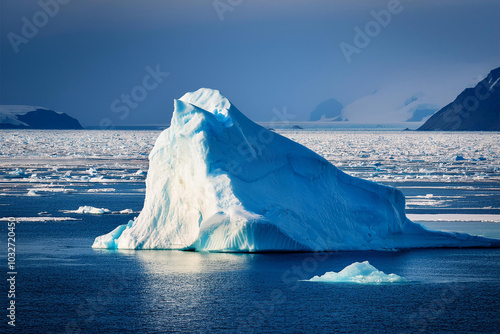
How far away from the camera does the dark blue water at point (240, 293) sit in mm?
8859

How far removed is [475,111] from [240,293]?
17042cm

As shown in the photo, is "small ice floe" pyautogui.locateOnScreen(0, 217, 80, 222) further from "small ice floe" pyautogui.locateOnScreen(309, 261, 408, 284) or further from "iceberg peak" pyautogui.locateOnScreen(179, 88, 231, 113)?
"small ice floe" pyautogui.locateOnScreen(309, 261, 408, 284)

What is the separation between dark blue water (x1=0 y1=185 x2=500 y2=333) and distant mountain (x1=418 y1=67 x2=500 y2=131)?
519 ft

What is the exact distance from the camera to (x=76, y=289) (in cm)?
1074

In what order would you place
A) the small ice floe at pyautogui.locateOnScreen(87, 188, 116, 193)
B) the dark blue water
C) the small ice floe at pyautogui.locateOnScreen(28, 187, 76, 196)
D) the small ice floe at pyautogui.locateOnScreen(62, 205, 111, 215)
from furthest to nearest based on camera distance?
the small ice floe at pyautogui.locateOnScreen(87, 188, 116, 193), the small ice floe at pyautogui.locateOnScreen(28, 187, 76, 196), the small ice floe at pyautogui.locateOnScreen(62, 205, 111, 215), the dark blue water

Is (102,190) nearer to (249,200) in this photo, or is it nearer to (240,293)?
(249,200)

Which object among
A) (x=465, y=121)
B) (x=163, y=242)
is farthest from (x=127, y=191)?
(x=465, y=121)

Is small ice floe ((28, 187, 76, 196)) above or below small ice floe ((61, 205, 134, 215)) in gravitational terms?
above

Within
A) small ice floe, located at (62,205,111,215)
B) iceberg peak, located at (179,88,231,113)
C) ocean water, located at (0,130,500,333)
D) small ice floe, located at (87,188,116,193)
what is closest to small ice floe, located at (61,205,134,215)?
small ice floe, located at (62,205,111,215)

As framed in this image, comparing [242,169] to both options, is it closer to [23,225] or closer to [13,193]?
[23,225]

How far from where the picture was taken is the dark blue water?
8859mm

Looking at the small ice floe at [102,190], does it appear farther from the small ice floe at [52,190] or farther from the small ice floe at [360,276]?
the small ice floe at [360,276]

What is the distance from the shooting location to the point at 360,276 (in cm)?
1127

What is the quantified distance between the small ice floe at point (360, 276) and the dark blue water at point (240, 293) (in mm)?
208
